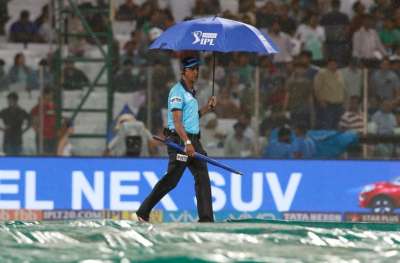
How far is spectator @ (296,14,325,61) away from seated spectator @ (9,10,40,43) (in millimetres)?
4644

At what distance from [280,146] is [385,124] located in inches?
62.6

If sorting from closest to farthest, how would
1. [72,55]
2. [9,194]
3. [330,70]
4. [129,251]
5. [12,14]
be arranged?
1. [129,251]
2. [9,194]
3. [330,70]
4. [72,55]
5. [12,14]

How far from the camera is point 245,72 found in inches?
714

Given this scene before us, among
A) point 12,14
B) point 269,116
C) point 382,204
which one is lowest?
point 382,204

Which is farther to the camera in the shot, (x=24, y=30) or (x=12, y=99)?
(x=24, y=30)

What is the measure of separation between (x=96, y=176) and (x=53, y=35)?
4.36 meters

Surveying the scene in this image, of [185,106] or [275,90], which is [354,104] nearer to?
[275,90]

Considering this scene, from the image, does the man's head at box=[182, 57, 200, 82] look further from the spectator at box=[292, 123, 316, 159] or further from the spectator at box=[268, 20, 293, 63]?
Result: the spectator at box=[268, 20, 293, 63]

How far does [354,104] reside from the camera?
59.0 feet

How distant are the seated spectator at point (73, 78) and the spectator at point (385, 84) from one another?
4603 mm

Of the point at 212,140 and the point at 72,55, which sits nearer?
the point at 212,140

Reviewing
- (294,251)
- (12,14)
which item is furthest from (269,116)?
(294,251)

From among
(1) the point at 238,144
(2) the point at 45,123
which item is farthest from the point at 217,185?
(2) the point at 45,123

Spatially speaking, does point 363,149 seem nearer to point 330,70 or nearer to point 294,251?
point 330,70
